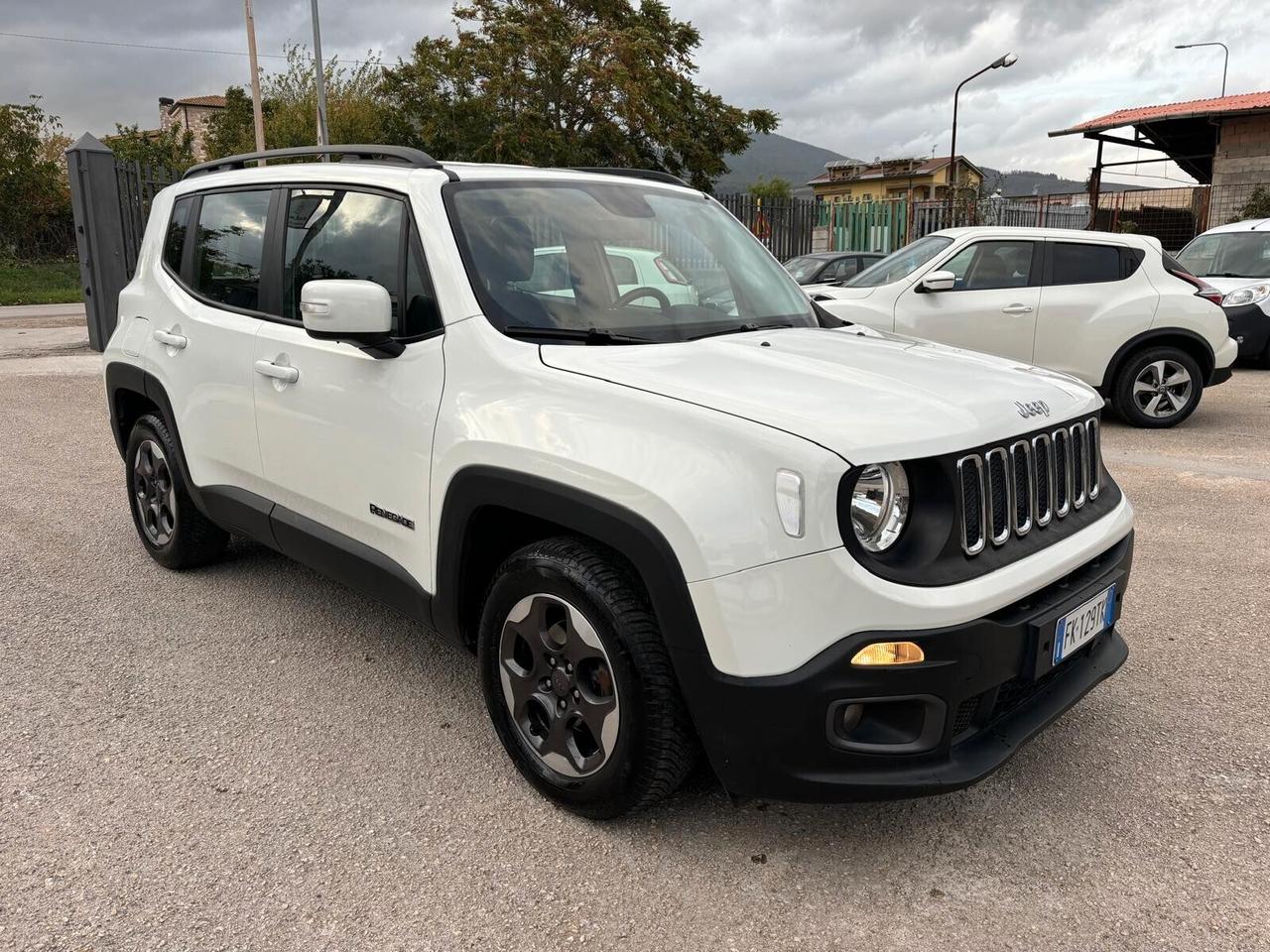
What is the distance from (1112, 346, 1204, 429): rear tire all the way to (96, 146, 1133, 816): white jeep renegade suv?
5.84 metres

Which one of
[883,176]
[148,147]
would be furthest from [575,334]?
[883,176]

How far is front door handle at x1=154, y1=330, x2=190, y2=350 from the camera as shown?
4.08 meters

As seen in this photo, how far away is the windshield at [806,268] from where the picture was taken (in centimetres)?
1285

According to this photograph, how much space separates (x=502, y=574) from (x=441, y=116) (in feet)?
110

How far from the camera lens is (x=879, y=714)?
2.28 meters

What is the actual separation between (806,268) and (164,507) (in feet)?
33.3

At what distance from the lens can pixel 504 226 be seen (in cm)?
308

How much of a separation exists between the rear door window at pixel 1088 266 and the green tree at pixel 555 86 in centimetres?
2487

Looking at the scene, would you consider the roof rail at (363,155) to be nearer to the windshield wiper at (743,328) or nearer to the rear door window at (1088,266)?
the windshield wiper at (743,328)

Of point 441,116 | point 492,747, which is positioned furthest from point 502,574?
point 441,116

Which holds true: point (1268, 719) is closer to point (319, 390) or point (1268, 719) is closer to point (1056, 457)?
point (1056, 457)

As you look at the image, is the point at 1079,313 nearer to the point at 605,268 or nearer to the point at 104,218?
the point at 605,268

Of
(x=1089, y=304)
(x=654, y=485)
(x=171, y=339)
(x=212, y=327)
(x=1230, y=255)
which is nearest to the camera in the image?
(x=654, y=485)

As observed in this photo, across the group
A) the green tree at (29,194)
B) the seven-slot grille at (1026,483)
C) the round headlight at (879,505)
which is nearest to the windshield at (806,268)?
the seven-slot grille at (1026,483)
